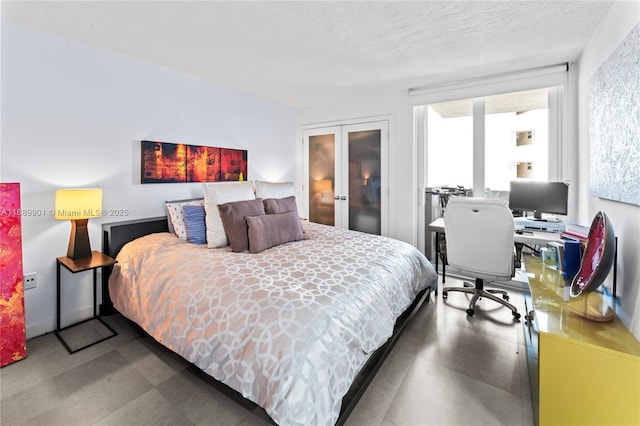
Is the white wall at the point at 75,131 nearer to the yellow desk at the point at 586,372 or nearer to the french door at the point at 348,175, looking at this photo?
the french door at the point at 348,175

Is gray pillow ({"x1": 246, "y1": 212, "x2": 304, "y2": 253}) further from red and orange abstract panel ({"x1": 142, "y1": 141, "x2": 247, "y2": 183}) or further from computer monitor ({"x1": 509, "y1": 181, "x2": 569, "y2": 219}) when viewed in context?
computer monitor ({"x1": 509, "y1": 181, "x2": 569, "y2": 219})

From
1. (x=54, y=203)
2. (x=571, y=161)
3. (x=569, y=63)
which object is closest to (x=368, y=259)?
(x=571, y=161)

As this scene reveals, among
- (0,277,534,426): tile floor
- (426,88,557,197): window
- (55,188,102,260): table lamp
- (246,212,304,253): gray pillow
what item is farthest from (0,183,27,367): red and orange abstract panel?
(426,88,557,197): window

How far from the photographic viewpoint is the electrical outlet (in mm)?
2328

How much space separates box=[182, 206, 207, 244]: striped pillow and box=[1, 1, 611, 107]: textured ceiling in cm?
149

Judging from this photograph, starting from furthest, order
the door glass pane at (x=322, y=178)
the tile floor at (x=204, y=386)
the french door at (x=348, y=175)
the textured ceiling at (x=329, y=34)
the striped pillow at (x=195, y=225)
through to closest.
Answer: the door glass pane at (x=322, y=178)
the french door at (x=348, y=175)
the striped pillow at (x=195, y=225)
the textured ceiling at (x=329, y=34)
the tile floor at (x=204, y=386)

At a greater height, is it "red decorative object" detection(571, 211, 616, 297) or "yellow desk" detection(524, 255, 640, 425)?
"red decorative object" detection(571, 211, 616, 297)

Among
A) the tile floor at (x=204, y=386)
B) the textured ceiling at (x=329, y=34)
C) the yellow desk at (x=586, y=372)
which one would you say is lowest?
the tile floor at (x=204, y=386)

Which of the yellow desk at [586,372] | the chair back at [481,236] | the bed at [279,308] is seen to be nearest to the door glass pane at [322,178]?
the bed at [279,308]

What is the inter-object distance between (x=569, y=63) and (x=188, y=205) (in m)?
4.07

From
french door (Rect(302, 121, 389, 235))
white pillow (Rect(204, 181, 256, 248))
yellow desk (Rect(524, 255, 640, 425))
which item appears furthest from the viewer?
french door (Rect(302, 121, 389, 235))

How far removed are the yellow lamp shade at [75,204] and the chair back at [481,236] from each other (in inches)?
122

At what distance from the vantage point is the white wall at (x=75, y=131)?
2.28m

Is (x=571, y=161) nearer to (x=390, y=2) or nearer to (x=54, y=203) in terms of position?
(x=390, y=2)
